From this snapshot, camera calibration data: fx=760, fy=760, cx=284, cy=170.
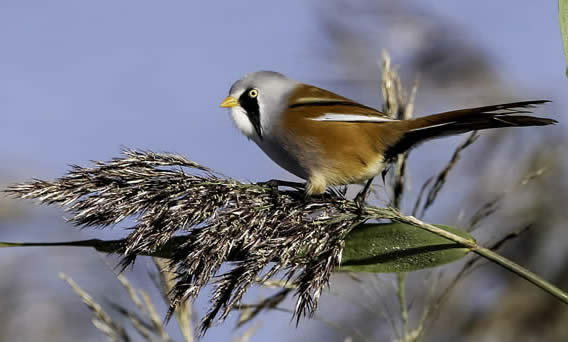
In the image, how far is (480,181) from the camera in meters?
4.90

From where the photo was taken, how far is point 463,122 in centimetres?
225

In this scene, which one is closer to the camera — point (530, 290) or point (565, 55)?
point (565, 55)

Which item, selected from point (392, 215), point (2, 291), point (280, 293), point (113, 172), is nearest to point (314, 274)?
point (392, 215)

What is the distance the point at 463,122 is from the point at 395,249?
429 millimetres

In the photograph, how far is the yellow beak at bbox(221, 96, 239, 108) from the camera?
2.78m

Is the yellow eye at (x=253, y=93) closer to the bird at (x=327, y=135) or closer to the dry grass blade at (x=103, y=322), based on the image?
the bird at (x=327, y=135)

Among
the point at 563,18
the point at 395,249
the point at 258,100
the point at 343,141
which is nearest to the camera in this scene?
the point at 563,18

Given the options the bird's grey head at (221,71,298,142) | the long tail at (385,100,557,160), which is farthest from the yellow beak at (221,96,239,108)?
the long tail at (385,100,557,160)

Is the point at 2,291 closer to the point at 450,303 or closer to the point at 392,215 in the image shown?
the point at 450,303

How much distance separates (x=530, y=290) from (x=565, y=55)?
2.98 metres

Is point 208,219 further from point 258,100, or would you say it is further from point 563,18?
point 563,18

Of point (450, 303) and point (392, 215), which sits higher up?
point (392, 215)

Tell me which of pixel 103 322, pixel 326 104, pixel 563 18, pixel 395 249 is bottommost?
pixel 103 322

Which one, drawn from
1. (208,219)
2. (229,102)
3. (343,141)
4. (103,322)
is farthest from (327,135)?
(103,322)
